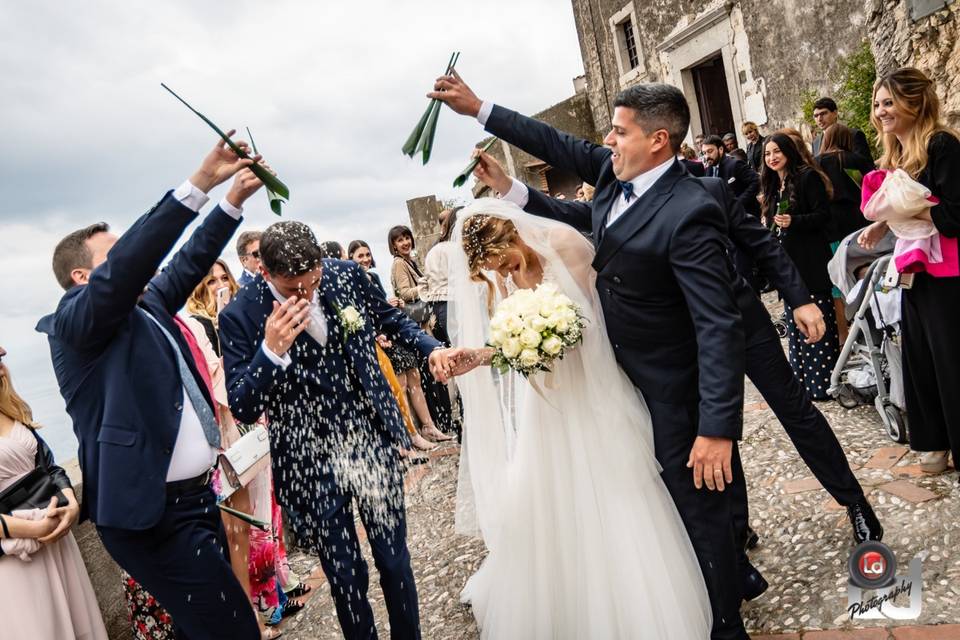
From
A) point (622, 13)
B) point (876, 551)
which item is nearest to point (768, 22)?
point (622, 13)

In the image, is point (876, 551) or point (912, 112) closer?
point (876, 551)

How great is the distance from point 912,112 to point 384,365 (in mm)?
5418

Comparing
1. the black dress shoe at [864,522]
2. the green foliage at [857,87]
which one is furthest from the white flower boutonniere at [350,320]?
the green foliage at [857,87]

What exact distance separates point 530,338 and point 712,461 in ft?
3.03

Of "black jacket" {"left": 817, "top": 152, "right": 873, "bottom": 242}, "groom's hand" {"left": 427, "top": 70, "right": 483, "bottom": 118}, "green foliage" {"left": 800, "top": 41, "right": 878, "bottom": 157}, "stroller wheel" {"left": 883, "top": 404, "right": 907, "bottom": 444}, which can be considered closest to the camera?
"groom's hand" {"left": 427, "top": 70, "right": 483, "bottom": 118}

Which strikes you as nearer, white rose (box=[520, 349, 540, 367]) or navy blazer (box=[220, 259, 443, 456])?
white rose (box=[520, 349, 540, 367])

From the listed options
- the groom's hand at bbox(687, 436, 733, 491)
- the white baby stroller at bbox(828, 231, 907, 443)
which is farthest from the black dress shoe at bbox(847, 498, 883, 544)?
the white baby stroller at bbox(828, 231, 907, 443)

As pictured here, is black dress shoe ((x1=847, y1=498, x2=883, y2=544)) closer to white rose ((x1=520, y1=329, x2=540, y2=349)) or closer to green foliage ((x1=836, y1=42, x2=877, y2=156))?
white rose ((x1=520, y1=329, x2=540, y2=349))

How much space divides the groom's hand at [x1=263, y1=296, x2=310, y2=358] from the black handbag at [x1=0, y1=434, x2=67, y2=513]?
1.48 metres

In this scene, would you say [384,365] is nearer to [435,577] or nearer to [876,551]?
[435,577]

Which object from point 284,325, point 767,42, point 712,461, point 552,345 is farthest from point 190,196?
point 767,42

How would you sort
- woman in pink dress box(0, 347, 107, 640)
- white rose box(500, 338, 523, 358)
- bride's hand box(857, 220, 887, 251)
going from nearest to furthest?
white rose box(500, 338, 523, 358) → woman in pink dress box(0, 347, 107, 640) → bride's hand box(857, 220, 887, 251)

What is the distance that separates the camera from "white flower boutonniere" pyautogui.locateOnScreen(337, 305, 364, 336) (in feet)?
11.2

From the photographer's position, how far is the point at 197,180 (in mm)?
2631
